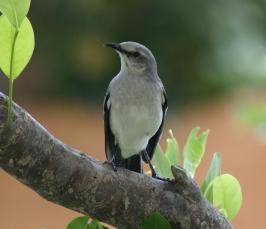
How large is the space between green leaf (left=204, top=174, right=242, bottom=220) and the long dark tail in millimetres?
761

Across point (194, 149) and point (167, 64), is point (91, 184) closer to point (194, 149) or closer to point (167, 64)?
point (194, 149)

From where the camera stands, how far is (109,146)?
7.69 feet

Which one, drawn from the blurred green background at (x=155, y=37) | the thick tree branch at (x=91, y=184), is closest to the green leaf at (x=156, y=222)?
the thick tree branch at (x=91, y=184)

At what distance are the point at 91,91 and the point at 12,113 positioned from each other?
12.2 feet

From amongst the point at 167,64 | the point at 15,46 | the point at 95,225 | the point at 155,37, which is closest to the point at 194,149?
the point at 95,225

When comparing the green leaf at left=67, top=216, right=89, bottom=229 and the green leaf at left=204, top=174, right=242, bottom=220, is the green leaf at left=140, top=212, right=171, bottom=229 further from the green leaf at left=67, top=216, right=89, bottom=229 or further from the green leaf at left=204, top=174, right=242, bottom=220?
the green leaf at left=204, top=174, right=242, bottom=220

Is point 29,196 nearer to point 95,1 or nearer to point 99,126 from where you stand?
point 99,126

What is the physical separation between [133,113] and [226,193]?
2.66 feet

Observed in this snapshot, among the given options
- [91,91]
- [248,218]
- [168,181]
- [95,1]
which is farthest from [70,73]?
[168,181]

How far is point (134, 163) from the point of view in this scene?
226cm

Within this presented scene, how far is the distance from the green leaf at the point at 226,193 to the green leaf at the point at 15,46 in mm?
489

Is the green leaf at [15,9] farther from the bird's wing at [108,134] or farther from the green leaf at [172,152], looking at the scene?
the bird's wing at [108,134]

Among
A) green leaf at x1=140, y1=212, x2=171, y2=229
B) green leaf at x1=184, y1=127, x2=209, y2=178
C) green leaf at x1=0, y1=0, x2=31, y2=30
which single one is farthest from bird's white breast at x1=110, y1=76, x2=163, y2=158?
green leaf at x1=0, y1=0, x2=31, y2=30

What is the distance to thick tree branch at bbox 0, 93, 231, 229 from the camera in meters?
1.13
